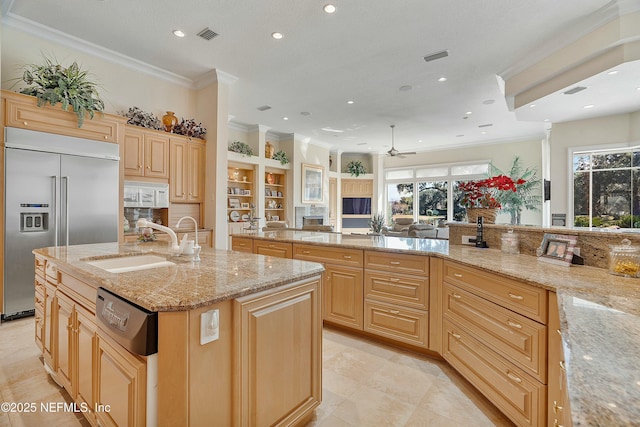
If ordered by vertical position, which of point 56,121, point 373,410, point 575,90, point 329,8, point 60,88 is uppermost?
point 329,8

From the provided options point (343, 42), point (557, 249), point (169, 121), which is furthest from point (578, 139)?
point (169, 121)

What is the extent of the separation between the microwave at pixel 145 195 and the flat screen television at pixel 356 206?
6.85 metres

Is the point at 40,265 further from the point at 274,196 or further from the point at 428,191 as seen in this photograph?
the point at 428,191

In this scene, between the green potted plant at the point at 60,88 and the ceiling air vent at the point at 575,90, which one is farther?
the ceiling air vent at the point at 575,90

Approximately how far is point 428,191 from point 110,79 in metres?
8.94

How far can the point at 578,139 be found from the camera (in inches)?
230

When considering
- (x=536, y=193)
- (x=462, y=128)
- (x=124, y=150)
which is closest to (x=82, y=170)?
(x=124, y=150)

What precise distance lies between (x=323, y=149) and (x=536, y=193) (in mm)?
6231

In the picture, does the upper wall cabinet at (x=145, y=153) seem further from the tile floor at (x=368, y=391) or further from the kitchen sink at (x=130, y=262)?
the kitchen sink at (x=130, y=262)

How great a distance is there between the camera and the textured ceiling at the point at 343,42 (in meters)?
3.05

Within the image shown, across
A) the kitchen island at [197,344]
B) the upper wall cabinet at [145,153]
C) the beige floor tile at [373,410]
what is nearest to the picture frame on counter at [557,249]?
the beige floor tile at [373,410]

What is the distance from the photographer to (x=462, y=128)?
7492 mm

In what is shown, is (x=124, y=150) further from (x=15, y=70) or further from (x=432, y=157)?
(x=432, y=157)

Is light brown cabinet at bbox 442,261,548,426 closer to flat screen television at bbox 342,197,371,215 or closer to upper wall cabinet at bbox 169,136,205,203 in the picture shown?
upper wall cabinet at bbox 169,136,205,203
